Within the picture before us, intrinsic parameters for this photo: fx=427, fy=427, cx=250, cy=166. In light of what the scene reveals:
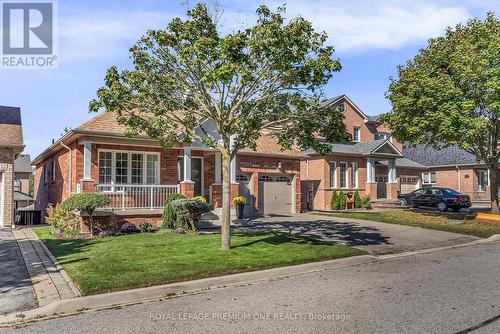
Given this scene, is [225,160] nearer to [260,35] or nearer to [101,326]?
[260,35]

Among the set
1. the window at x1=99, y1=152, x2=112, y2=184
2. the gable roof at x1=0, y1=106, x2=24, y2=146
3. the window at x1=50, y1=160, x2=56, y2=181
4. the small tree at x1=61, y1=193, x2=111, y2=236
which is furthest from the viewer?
the window at x1=50, y1=160, x2=56, y2=181

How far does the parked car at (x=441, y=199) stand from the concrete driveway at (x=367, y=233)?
9484 millimetres

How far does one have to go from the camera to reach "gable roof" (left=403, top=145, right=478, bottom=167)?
1540 inches

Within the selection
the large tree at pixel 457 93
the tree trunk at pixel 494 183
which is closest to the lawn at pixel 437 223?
the tree trunk at pixel 494 183

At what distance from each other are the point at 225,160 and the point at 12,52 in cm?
893

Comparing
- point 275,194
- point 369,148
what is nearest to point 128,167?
point 275,194

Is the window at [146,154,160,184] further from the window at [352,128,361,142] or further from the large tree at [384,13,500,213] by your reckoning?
the window at [352,128,361,142]

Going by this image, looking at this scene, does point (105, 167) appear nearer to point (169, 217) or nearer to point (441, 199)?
point (169, 217)

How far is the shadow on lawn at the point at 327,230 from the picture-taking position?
571 inches

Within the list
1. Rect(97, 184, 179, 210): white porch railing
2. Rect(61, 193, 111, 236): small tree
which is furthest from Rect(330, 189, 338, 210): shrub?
Rect(61, 193, 111, 236): small tree

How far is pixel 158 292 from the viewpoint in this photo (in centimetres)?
778

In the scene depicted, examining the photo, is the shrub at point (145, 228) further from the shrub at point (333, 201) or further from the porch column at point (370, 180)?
the porch column at point (370, 180)

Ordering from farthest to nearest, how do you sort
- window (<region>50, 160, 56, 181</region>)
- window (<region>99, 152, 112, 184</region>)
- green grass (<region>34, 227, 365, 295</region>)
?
window (<region>50, 160, 56, 181</region>)
window (<region>99, 152, 112, 184</region>)
green grass (<region>34, 227, 365, 295</region>)

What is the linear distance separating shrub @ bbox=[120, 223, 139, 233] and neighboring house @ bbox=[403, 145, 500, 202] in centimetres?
3073
